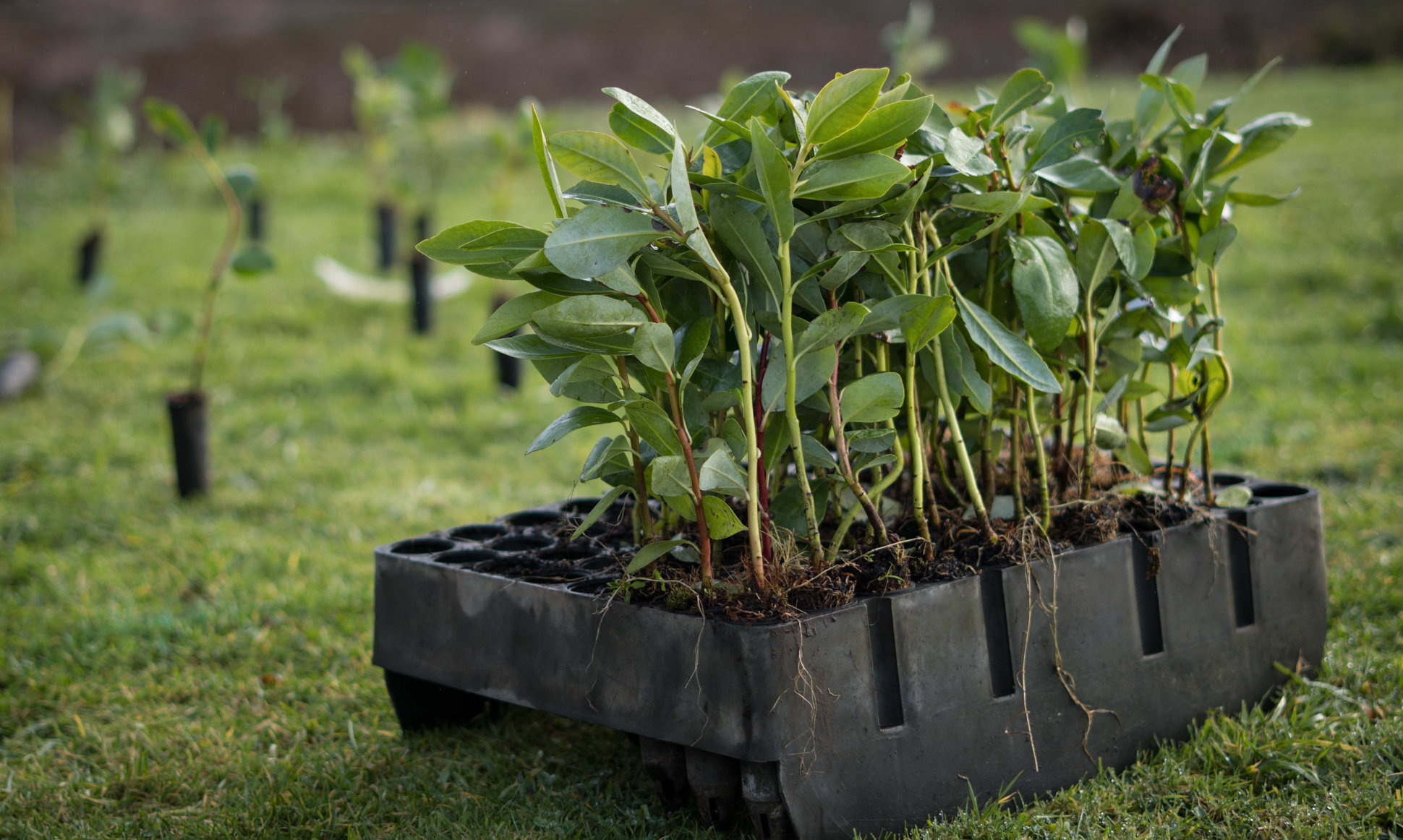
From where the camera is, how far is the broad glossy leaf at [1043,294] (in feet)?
4.48

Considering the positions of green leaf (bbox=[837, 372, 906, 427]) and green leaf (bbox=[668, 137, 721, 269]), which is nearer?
green leaf (bbox=[668, 137, 721, 269])

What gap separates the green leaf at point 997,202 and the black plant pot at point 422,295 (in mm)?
3302

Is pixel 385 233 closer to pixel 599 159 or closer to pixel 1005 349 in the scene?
pixel 599 159

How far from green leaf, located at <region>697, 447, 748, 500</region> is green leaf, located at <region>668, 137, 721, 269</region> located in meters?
0.22

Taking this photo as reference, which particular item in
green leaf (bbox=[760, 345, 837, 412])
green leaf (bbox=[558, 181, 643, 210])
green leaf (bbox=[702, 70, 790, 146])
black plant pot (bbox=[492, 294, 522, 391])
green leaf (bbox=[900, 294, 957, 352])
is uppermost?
green leaf (bbox=[702, 70, 790, 146])

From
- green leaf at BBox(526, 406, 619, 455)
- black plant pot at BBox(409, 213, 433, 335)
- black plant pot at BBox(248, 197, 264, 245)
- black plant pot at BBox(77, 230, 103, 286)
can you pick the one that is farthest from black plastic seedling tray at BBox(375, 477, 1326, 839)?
black plant pot at BBox(248, 197, 264, 245)

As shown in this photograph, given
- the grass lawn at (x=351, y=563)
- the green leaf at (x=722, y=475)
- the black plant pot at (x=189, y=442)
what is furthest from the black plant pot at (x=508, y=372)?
the green leaf at (x=722, y=475)

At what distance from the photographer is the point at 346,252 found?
6047 millimetres

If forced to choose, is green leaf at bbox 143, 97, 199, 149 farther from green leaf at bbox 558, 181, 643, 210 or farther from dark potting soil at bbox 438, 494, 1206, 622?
green leaf at bbox 558, 181, 643, 210

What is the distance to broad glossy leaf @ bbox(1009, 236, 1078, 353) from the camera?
1.37 m

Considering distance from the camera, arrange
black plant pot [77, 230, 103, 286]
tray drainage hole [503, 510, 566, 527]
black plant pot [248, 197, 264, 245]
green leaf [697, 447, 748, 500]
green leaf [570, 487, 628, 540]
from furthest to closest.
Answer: black plant pot [248, 197, 264, 245] < black plant pot [77, 230, 103, 286] < tray drainage hole [503, 510, 566, 527] < green leaf [570, 487, 628, 540] < green leaf [697, 447, 748, 500]

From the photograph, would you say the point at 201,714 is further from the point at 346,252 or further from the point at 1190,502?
the point at 346,252

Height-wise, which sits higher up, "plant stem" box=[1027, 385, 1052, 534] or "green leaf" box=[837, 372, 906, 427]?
"green leaf" box=[837, 372, 906, 427]

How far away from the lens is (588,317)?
119 cm
